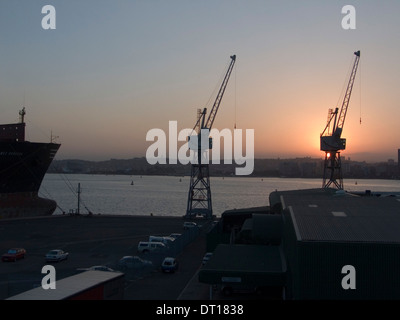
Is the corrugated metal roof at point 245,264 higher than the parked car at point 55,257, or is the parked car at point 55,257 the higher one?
the corrugated metal roof at point 245,264

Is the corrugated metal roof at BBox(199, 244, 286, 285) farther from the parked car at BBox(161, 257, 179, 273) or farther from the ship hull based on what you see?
the ship hull

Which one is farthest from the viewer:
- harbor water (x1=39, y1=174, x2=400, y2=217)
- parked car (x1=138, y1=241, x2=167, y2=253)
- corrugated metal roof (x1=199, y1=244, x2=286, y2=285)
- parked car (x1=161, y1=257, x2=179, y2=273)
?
harbor water (x1=39, y1=174, x2=400, y2=217)

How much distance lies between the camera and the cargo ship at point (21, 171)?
29547 mm

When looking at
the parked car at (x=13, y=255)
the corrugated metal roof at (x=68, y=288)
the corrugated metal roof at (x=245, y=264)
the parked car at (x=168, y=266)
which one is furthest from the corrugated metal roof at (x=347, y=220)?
the parked car at (x=13, y=255)

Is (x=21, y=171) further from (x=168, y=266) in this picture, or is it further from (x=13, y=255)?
(x=168, y=266)

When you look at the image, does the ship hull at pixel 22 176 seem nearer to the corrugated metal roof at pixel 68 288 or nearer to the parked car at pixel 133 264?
the parked car at pixel 133 264

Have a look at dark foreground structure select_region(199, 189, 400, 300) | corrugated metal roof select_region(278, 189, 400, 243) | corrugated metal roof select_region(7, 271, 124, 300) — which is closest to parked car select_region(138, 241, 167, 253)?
dark foreground structure select_region(199, 189, 400, 300)

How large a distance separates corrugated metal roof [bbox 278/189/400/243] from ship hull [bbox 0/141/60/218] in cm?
2181

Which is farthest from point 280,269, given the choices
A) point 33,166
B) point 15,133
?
point 15,133

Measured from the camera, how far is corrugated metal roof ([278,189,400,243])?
894 centimetres

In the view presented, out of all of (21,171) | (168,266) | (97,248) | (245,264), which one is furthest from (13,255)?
(21,171)

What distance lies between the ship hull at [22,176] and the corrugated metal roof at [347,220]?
21810 millimetres

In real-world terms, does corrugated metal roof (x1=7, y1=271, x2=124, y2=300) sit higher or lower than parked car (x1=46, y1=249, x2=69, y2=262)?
higher
